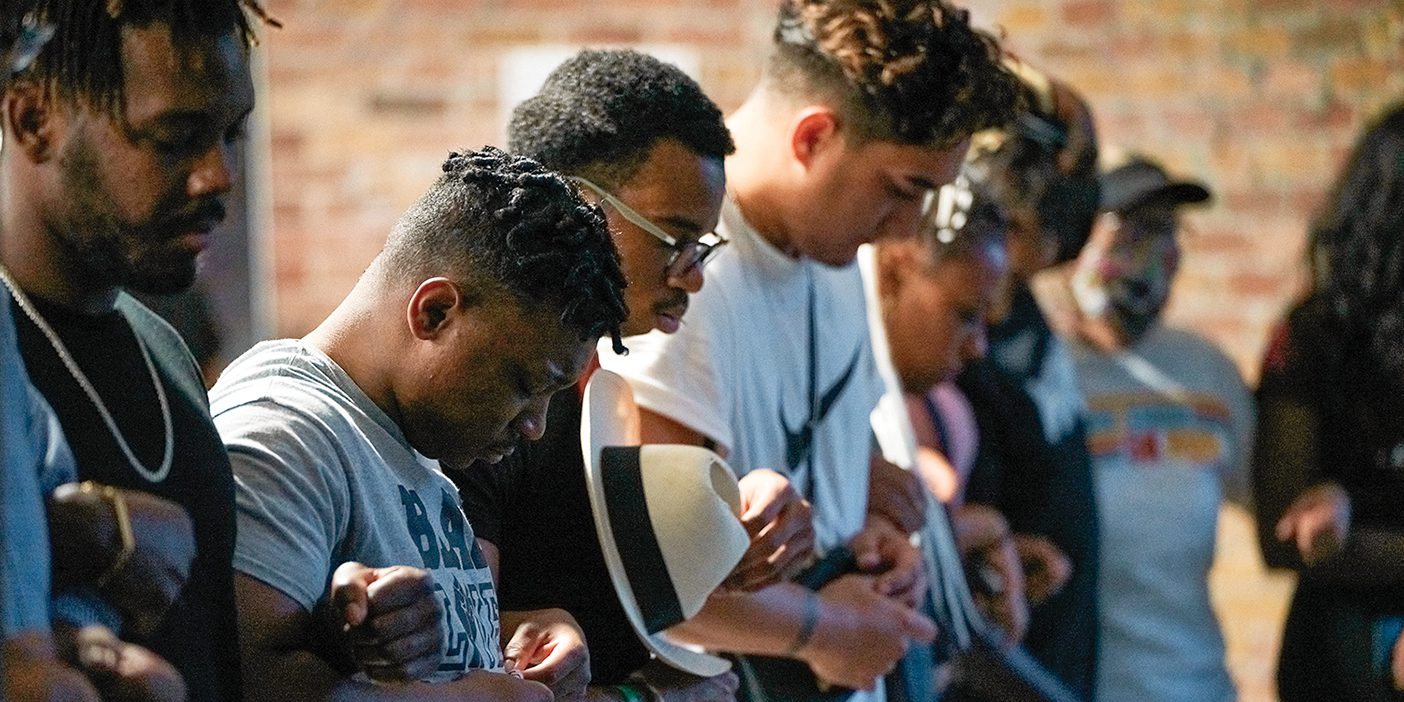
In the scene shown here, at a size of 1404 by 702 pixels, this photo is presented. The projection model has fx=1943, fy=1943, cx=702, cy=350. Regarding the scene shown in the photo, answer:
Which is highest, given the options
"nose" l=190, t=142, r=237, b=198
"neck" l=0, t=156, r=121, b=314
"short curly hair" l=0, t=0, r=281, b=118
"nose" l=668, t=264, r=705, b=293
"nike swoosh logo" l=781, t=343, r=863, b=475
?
"short curly hair" l=0, t=0, r=281, b=118

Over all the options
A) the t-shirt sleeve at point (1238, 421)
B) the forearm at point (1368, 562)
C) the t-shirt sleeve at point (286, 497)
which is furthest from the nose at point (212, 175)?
the t-shirt sleeve at point (1238, 421)

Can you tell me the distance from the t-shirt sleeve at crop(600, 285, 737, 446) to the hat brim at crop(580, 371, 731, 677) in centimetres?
10

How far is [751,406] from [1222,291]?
3.11m

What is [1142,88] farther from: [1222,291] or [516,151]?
[516,151]

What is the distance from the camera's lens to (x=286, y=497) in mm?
1516

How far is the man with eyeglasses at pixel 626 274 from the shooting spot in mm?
2051

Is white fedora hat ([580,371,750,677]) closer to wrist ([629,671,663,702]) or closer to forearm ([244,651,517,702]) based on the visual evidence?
wrist ([629,671,663,702])

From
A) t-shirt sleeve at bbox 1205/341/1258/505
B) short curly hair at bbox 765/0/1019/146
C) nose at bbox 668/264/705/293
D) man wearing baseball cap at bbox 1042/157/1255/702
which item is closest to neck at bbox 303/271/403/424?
nose at bbox 668/264/705/293

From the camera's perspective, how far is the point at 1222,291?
5258 millimetres

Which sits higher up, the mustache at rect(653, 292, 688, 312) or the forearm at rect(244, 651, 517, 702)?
the mustache at rect(653, 292, 688, 312)

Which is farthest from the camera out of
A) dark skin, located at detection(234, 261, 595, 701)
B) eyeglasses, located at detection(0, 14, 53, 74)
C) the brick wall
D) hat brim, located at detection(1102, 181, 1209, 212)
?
the brick wall

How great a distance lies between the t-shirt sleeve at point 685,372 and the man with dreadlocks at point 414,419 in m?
0.45

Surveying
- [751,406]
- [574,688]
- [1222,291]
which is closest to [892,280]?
[751,406]

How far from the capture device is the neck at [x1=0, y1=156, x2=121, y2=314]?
1.34 meters
